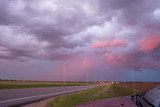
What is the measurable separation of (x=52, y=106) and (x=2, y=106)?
107 inches

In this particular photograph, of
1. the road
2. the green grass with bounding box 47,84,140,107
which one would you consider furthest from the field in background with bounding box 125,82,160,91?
the road

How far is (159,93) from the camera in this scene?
5.21m

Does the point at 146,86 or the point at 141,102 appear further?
the point at 146,86

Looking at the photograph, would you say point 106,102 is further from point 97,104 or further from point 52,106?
point 52,106

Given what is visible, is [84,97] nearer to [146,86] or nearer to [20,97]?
[20,97]

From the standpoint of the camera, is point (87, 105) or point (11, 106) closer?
point (87, 105)

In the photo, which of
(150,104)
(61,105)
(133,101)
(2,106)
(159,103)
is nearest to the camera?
(159,103)

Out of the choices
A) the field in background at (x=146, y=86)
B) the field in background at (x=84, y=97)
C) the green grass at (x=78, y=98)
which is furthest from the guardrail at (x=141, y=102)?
the green grass at (x=78, y=98)

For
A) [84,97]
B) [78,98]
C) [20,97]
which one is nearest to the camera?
[78,98]

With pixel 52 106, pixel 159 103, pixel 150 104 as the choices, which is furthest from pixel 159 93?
pixel 52 106

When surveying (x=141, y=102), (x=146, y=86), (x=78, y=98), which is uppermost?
(x=146, y=86)

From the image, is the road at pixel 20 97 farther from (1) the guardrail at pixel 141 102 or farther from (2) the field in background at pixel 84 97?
(1) the guardrail at pixel 141 102

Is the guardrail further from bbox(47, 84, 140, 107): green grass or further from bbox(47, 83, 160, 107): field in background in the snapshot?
bbox(47, 84, 140, 107): green grass

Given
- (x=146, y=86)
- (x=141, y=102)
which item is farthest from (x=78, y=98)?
(x=141, y=102)
